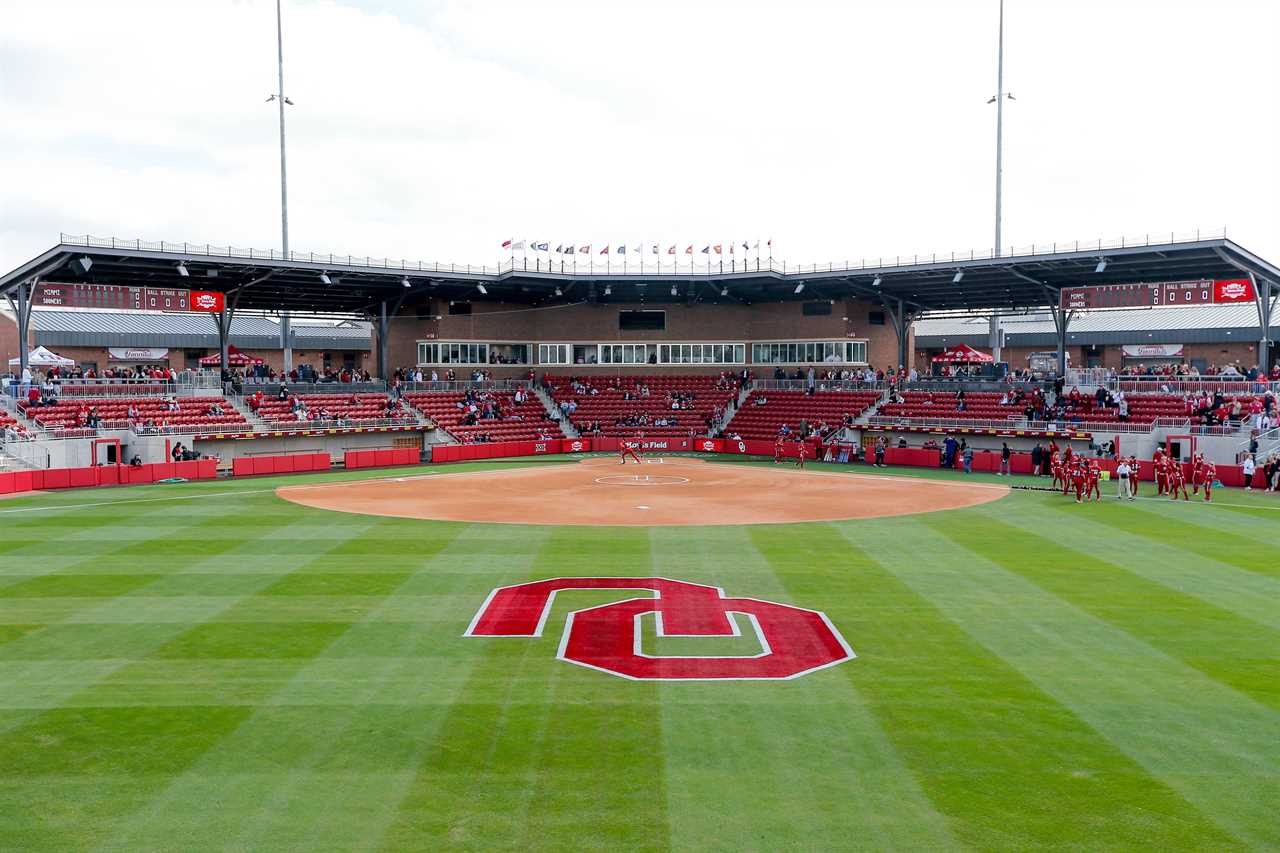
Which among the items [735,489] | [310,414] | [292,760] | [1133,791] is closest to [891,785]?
[1133,791]

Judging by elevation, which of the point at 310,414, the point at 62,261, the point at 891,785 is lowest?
the point at 891,785

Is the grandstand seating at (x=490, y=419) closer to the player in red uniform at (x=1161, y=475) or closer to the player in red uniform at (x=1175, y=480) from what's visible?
the player in red uniform at (x=1161, y=475)

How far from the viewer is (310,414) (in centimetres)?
5453

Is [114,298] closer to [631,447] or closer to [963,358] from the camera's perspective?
[631,447]

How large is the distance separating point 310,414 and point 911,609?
142 feet

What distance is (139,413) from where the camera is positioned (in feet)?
159

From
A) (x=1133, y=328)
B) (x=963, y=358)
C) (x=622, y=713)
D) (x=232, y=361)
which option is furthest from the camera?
(x=1133, y=328)

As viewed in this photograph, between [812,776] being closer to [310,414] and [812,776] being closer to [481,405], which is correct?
A: [310,414]

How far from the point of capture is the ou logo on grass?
15.2 meters

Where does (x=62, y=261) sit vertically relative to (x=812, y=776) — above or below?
above

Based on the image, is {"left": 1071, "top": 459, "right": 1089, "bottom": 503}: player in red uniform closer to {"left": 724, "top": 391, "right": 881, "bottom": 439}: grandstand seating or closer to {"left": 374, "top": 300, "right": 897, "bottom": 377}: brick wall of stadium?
{"left": 724, "top": 391, "right": 881, "bottom": 439}: grandstand seating

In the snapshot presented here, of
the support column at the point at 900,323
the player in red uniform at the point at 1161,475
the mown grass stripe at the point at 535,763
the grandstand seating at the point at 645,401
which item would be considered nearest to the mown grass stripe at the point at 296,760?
the mown grass stripe at the point at 535,763

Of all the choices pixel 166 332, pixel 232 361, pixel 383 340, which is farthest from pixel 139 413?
pixel 166 332

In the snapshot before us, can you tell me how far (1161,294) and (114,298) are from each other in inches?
2144
